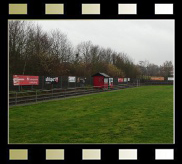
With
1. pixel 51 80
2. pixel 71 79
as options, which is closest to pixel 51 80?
pixel 51 80

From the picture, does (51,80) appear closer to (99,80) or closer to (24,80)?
(24,80)

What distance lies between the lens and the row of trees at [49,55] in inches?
683

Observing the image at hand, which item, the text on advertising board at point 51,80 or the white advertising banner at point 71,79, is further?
the white advertising banner at point 71,79

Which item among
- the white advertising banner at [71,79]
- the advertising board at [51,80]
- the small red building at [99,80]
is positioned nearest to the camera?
the advertising board at [51,80]

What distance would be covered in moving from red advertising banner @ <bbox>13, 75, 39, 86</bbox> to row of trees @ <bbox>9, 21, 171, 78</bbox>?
54.9 inches

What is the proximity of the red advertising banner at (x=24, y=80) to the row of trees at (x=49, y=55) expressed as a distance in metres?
1.40

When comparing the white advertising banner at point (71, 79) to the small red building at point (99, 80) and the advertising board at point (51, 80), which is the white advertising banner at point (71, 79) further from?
the small red building at point (99, 80)

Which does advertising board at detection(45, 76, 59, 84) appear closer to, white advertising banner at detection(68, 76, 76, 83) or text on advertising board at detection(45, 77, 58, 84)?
text on advertising board at detection(45, 77, 58, 84)

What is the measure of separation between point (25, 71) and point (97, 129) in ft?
42.5

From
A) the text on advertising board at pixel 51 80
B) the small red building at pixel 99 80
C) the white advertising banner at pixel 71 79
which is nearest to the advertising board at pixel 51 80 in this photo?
the text on advertising board at pixel 51 80

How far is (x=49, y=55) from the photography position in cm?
2198
